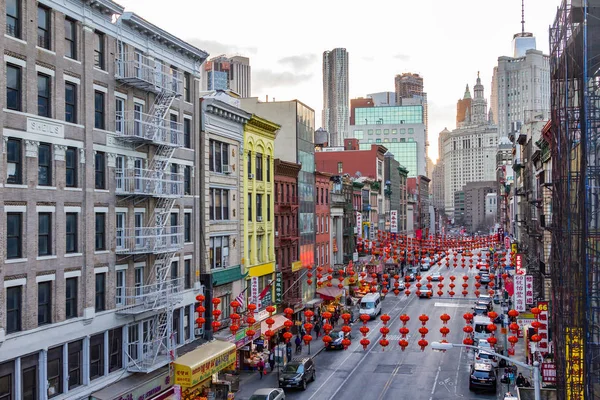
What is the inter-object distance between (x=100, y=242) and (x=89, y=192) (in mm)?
2512

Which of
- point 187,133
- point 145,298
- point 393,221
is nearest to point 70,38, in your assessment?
point 187,133

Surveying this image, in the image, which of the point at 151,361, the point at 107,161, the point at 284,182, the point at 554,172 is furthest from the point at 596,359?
the point at 284,182

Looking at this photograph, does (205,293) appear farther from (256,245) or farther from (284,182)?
(284,182)

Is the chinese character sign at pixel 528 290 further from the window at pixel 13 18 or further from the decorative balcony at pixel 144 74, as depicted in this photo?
the window at pixel 13 18

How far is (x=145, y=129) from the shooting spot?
31.4 m

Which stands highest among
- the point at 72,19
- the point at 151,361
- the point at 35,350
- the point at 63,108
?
the point at 72,19

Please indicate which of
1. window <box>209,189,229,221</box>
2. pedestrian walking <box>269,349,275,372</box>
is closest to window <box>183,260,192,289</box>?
window <box>209,189,229,221</box>

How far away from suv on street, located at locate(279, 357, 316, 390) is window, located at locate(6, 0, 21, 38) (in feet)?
76.0

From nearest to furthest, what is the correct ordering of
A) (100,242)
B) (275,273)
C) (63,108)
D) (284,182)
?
(63,108)
(100,242)
(275,273)
(284,182)

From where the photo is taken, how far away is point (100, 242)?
93.4 ft

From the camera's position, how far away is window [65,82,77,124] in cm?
2619

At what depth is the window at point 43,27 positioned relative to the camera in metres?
24.8

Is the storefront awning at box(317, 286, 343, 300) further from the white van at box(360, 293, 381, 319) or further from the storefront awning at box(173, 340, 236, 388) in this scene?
the storefront awning at box(173, 340, 236, 388)

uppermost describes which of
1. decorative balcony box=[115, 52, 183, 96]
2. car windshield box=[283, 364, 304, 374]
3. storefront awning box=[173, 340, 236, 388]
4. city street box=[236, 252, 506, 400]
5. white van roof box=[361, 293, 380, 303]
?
decorative balcony box=[115, 52, 183, 96]
